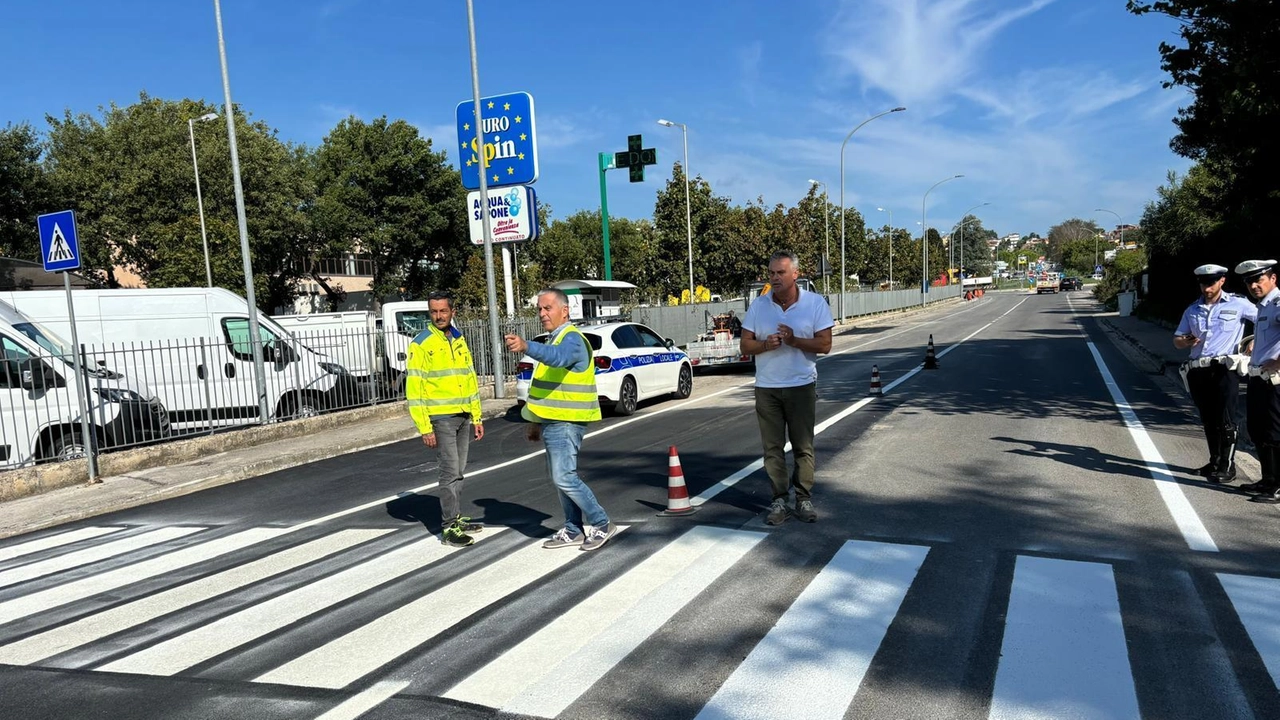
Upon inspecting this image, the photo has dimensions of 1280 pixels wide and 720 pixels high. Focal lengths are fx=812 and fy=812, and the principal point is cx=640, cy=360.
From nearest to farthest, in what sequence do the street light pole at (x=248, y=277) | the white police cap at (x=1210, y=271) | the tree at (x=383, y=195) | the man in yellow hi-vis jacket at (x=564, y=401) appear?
1. the man in yellow hi-vis jacket at (x=564, y=401)
2. the white police cap at (x=1210, y=271)
3. the street light pole at (x=248, y=277)
4. the tree at (x=383, y=195)

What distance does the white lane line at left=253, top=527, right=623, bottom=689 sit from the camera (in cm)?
→ 395

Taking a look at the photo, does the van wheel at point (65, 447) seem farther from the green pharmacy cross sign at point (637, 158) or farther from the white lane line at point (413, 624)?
the green pharmacy cross sign at point (637, 158)

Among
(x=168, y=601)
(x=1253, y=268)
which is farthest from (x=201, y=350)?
(x=1253, y=268)

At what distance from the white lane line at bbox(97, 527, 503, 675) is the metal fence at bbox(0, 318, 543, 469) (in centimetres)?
617

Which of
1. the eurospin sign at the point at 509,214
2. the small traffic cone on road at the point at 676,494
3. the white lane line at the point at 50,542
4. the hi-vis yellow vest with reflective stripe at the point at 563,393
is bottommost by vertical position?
the white lane line at the point at 50,542

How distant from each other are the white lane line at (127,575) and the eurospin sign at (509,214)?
1340 cm

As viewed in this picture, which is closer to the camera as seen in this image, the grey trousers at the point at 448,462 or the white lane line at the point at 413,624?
the white lane line at the point at 413,624

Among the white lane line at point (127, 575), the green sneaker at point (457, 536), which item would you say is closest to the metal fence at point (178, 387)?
the white lane line at point (127, 575)

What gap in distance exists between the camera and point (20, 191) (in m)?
30.4

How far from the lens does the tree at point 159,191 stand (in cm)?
3381

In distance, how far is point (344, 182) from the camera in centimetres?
4453

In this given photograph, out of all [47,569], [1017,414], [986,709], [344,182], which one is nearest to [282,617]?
[47,569]

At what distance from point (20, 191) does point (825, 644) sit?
3667 cm

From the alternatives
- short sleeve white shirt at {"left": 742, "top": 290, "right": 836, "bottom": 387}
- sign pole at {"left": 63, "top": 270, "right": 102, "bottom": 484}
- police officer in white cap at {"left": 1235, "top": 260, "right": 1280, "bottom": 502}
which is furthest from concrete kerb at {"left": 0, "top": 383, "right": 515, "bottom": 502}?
police officer in white cap at {"left": 1235, "top": 260, "right": 1280, "bottom": 502}
